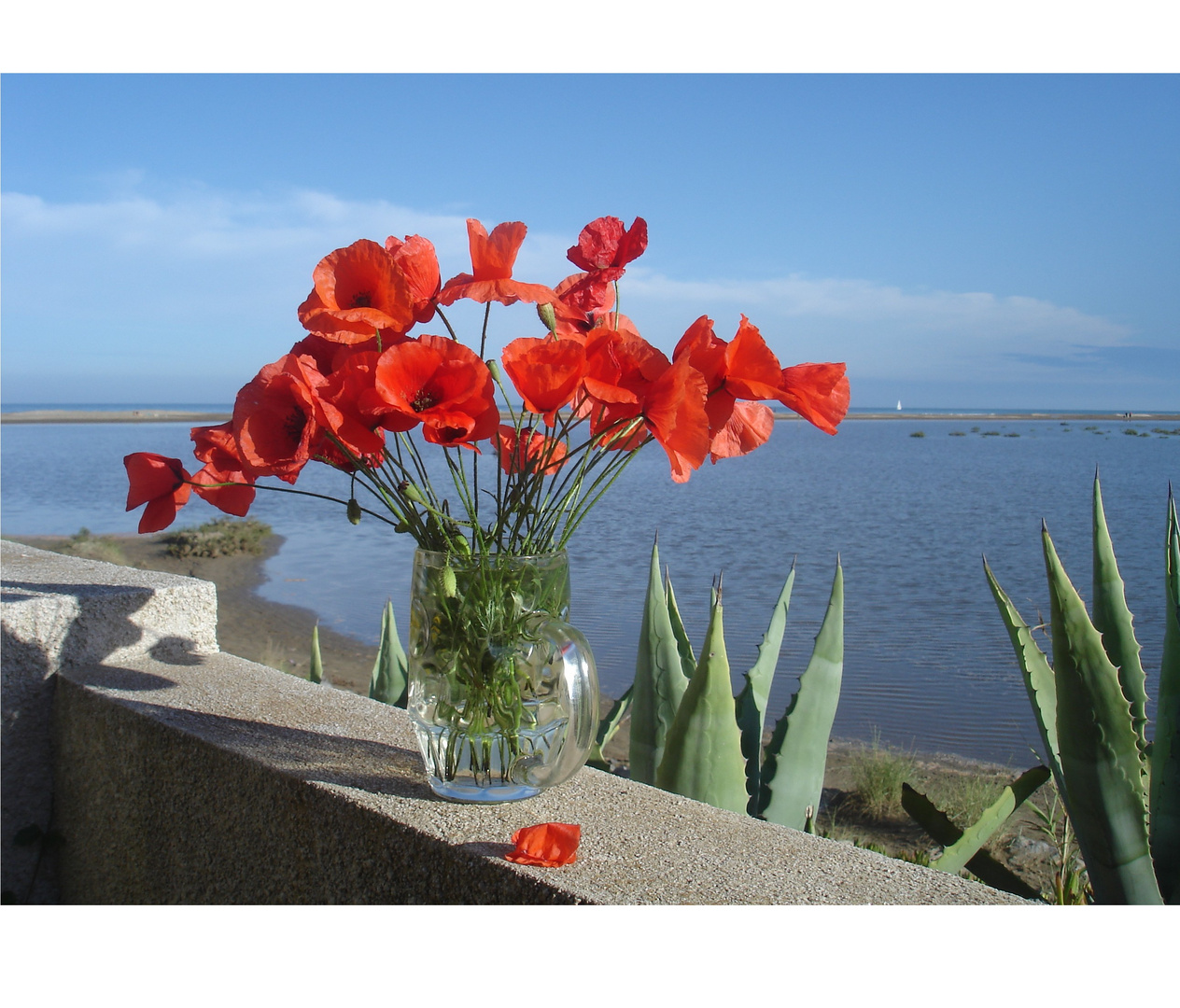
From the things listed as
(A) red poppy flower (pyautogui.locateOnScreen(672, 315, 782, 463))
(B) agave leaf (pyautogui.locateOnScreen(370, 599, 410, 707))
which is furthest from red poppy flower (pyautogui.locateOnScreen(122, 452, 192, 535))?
(B) agave leaf (pyautogui.locateOnScreen(370, 599, 410, 707))

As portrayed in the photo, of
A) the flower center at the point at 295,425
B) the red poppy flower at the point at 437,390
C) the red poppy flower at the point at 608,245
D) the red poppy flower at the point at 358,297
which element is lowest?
the flower center at the point at 295,425

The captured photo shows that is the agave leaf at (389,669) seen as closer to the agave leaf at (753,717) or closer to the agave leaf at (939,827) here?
the agave leaf at (753,717)

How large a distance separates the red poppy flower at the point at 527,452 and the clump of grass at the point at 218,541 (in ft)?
34.9

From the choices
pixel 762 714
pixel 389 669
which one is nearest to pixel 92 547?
pixel 389 669

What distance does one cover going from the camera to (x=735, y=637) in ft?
21.2

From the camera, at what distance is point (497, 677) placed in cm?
109

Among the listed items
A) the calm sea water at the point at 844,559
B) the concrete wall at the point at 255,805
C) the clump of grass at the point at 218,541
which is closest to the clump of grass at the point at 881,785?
the calm sea water at the point at 844,559

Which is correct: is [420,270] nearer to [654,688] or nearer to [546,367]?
[546,367]

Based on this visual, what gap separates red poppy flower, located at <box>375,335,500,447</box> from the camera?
0.96m

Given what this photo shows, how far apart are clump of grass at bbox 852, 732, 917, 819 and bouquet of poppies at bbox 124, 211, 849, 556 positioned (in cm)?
334

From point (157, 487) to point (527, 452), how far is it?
0.49 metres

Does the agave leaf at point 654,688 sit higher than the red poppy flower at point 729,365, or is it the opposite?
the red poppy flower at point 729,365

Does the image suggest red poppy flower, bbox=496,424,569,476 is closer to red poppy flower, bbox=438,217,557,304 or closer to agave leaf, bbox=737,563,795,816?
red poppy flower, bbox=438,217,557,304

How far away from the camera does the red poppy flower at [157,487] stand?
44.6 inches
